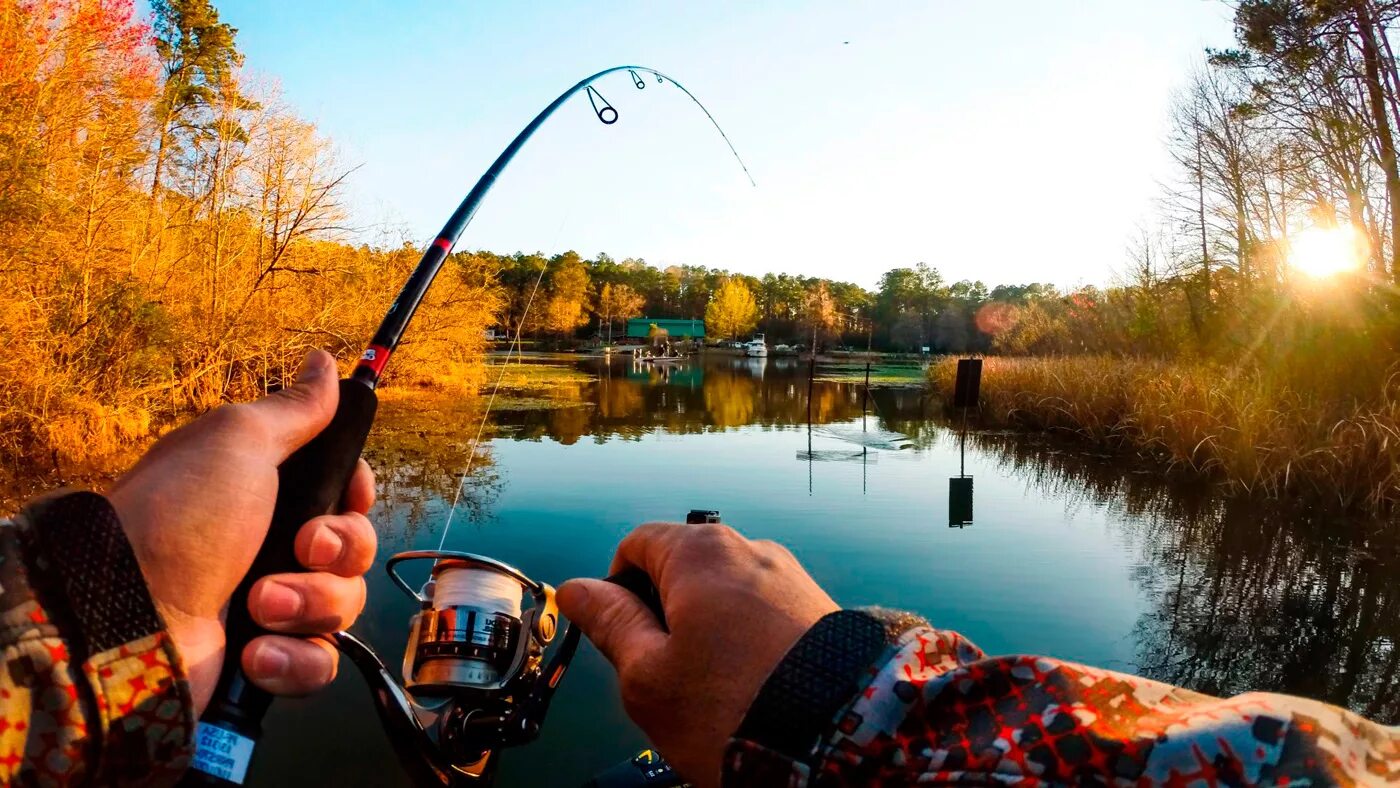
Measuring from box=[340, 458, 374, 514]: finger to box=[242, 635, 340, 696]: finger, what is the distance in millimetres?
288

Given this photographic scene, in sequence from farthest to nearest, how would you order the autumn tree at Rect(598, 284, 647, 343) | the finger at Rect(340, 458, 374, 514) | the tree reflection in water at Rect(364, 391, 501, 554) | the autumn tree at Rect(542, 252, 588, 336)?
the autumn tree at Rect(598, 284, 647, 343) < the autumn tree at Rect(542, 252, 588, 336) < the tree reflection in water at Rect(364, 391, 501, 554) < the finger at Rect(340, 458, 374, 514)

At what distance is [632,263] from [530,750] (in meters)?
101

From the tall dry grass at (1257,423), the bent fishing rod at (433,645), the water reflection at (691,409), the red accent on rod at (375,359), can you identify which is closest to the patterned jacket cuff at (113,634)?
the bent fishing rod at (433,645)

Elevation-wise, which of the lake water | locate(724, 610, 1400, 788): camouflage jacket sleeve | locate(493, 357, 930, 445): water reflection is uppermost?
locate(724, 610, 1400, 788): camouflage jacket sleeve

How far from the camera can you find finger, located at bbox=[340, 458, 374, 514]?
1.43 metres

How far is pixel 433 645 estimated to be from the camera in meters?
1.45

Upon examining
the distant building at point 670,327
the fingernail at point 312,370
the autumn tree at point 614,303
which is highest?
the autumn tree at point 614,303

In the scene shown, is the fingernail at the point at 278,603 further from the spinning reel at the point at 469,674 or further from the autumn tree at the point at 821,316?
the autumn tree at the point at 821,316

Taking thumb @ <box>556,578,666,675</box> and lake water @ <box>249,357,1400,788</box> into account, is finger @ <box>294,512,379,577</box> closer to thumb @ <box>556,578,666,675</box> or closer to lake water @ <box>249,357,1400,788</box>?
thumb @ <box>556,578,666,675</box>

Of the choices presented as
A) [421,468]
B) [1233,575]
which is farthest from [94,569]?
[421,468]

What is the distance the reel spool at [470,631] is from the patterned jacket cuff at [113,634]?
53 cm

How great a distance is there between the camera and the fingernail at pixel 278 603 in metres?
1.15

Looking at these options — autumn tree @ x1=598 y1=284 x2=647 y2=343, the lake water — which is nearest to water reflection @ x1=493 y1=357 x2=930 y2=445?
the lake water

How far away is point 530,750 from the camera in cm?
377
